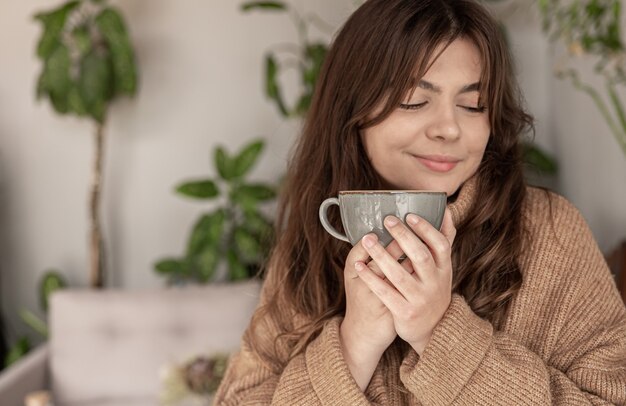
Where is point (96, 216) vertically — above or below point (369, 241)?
below

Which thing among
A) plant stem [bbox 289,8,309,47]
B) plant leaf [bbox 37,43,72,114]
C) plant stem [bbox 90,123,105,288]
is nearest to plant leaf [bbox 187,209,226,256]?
plant stem [bbox 90,123,105,288]

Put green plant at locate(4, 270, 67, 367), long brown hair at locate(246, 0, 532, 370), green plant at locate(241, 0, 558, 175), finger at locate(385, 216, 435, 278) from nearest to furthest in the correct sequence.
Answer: finger at locate(385, 216, 435, 278) < long brown hair at locate(246, 0, 532, 370) < green plant at locate(241, 0, 558, 175) < green plant at locate(4, 270, 67, 367)

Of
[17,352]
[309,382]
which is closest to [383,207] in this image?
[309,382]

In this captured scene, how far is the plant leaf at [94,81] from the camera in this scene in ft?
9.19

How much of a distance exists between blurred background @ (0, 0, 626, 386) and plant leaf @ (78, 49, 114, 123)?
319mm

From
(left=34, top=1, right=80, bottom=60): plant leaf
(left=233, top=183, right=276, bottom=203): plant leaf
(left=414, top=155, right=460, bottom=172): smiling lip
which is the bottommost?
(left=233, top=183, right=276, bottom=203): plant leaf

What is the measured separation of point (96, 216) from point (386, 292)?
2.30m

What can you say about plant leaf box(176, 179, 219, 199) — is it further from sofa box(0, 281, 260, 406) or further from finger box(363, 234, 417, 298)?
finger box(363, 234, 417, 298)

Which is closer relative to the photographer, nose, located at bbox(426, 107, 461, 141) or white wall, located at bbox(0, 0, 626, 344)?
nose, located at bbox(426, 107, 461, 141)

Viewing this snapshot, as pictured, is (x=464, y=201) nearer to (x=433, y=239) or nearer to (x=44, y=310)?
(x=433, y=239)

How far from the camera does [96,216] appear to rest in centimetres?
295

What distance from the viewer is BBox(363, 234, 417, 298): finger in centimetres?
81

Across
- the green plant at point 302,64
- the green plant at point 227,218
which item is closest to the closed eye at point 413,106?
the green plant at point 302,64

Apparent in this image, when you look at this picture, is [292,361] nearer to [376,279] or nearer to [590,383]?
[376,279]
